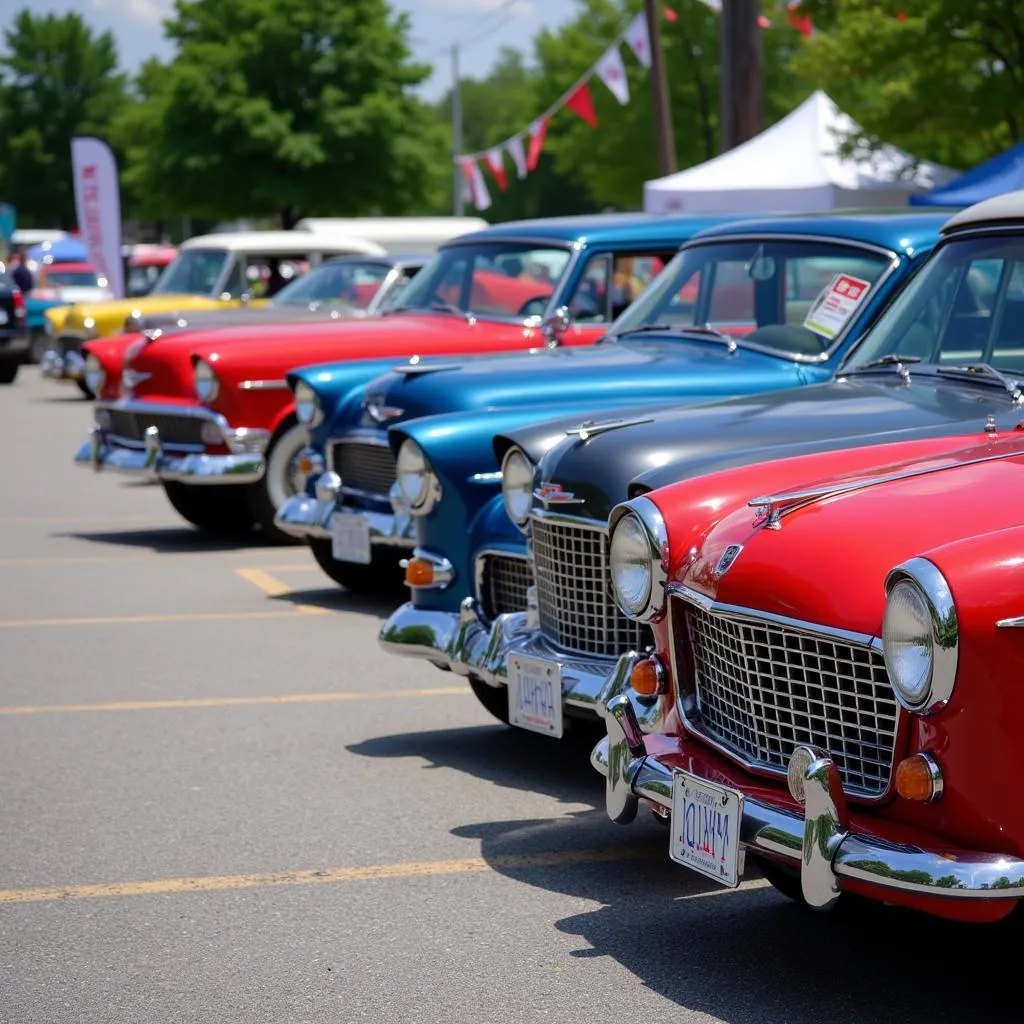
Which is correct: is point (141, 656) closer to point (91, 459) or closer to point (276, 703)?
point (276, 703)

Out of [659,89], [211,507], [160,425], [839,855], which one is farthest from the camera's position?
Result: [659,89]

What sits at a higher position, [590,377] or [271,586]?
[590,377]

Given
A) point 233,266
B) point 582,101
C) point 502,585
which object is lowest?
point 502,585

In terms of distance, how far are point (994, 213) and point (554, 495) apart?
1.63 meters

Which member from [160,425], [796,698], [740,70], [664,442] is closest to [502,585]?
[664,442]

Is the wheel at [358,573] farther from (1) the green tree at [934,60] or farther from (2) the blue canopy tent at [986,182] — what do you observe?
(1) the green tree at [934,60]

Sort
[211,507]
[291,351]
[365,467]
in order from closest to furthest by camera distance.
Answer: [365,467], [291,351], [211,507]

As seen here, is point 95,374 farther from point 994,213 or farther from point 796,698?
point 796,698

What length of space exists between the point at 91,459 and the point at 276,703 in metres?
5.34

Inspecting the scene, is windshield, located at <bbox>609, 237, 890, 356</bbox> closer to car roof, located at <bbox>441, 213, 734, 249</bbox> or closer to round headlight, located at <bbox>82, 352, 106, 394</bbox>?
car roof, located at <bbox>441, 213, 734, 249</bbox>

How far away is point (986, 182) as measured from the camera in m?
14.5

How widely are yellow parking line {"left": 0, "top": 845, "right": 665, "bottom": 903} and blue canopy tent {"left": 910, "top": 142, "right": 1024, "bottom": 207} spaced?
10111 mm

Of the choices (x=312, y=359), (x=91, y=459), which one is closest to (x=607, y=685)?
(x=312, y=359)

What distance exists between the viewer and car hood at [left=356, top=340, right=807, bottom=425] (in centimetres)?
684
